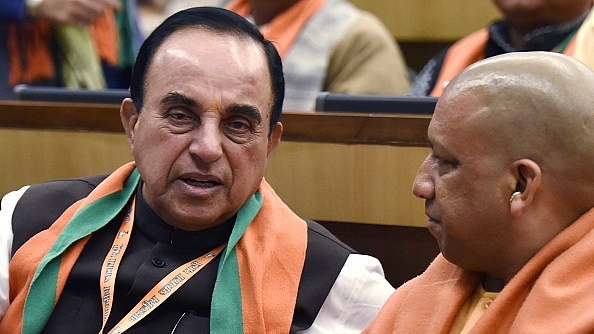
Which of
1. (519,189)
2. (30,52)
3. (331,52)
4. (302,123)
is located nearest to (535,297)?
(519,189)

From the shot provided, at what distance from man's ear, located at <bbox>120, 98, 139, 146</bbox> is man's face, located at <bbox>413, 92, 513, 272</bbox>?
769mm

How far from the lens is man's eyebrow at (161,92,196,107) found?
6.71ft

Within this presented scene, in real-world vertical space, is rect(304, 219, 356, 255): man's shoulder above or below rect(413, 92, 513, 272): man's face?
below

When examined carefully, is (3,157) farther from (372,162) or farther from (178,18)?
(372,162)

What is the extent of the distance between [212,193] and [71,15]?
1685 millimetres

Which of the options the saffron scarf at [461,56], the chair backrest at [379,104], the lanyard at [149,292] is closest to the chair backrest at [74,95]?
the chair backrest at [379,104]

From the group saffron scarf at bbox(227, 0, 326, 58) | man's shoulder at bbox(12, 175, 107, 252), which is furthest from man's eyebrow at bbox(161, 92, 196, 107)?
saffron scarf at bbox(227, 0, 326, 58)

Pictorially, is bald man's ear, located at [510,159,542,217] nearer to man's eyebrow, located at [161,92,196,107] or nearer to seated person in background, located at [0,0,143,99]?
man's eyebrow, located at [161,92,196,107]

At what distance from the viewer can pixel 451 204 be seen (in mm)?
1588

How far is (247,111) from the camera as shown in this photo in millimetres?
2076

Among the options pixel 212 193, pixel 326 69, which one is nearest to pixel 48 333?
pixel 212 193

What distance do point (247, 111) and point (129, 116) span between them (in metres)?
0.30

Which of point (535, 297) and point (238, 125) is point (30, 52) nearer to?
point (238, 125)

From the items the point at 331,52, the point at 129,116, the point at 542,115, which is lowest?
the point at 331,52
